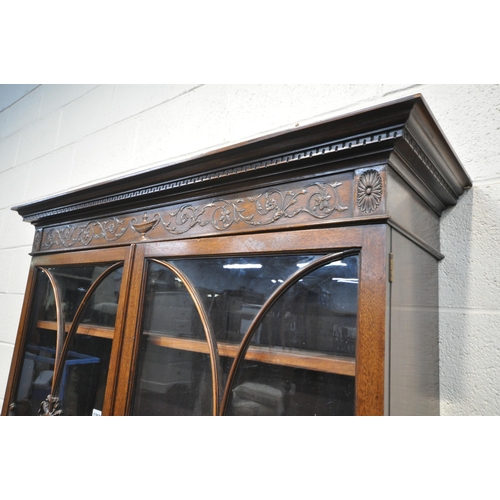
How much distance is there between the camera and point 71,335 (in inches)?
A: 34.7

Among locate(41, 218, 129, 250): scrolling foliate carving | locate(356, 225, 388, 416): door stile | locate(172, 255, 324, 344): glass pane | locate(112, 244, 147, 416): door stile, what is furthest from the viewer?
locate(41, 218, 129, 250): scrolling foliate carving

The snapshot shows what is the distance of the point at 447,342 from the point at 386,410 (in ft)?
0.98

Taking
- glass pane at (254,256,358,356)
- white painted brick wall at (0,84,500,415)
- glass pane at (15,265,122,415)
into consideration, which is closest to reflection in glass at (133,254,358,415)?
glass pane at (254,256,358,356)

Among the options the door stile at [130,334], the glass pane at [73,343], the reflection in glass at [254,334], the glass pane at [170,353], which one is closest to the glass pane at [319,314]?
the reflection in glass at [254,334]

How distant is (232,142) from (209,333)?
655mm

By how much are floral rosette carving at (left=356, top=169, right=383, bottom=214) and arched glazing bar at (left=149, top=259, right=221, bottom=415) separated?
32 cm

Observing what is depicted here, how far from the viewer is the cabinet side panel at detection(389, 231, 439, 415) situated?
1.62 feet

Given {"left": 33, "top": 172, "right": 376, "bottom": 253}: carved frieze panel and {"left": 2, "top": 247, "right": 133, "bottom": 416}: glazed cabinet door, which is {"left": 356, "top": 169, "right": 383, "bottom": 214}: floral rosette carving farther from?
{"left": 2, "top": 247, "right": 133, "bottom": 416}: glazed cabinet door

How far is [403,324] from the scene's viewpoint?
53 centimetres

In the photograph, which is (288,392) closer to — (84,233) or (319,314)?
(319,314)

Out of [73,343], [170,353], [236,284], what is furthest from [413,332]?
[73,343]

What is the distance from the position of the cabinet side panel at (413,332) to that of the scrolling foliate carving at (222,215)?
115mm

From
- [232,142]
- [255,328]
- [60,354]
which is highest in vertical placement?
[232,142]

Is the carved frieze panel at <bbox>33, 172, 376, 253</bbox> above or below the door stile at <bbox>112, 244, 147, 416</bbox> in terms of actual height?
above
